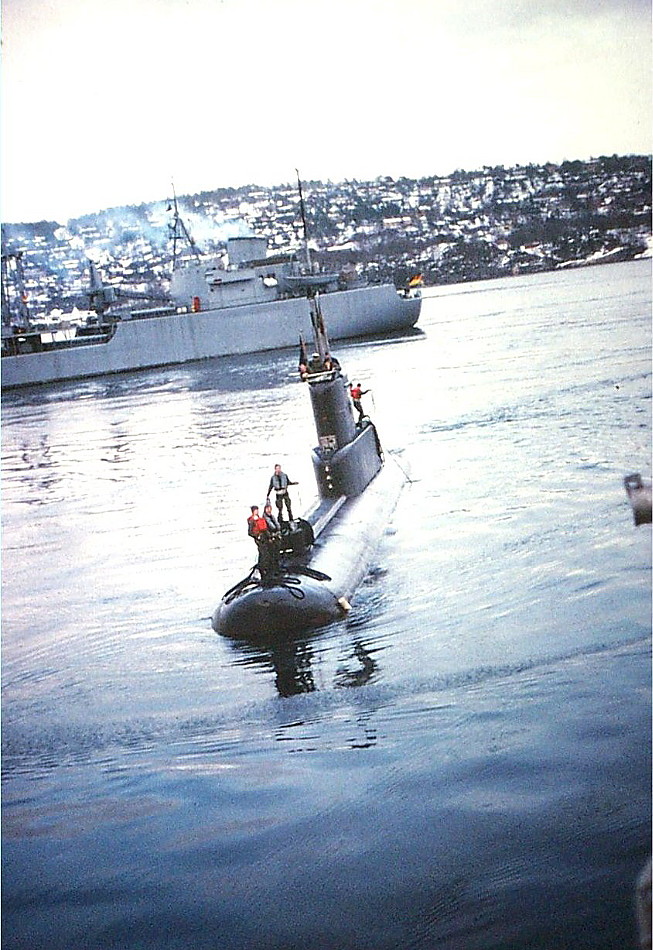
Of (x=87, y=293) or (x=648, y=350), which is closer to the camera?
(x=648, y=350)

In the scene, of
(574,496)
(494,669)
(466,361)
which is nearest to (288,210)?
(466,361)

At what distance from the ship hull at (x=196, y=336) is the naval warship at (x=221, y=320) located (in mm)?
44

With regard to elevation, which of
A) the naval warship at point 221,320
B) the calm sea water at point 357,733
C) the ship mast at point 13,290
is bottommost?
the calm sea water at point 357,733

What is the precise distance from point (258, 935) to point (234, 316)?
43841mm

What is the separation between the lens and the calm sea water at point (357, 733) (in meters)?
5.61

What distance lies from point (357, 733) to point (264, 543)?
8.19 ft

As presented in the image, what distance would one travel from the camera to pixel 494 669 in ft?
27.4

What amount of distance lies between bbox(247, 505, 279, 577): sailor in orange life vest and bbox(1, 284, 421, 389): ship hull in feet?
126

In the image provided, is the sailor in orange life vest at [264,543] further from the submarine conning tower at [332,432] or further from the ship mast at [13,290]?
the ship mast at [13,290]

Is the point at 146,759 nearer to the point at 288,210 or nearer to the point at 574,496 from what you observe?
the point at 574,496

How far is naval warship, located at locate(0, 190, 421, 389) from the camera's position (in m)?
47.9

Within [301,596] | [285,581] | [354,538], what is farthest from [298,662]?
[354,538]

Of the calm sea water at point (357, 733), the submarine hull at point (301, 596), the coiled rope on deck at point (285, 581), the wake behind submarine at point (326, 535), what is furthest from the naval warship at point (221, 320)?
the coiled rope on deck at point (285, 581)

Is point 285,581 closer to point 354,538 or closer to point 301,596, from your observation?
point 301,596
